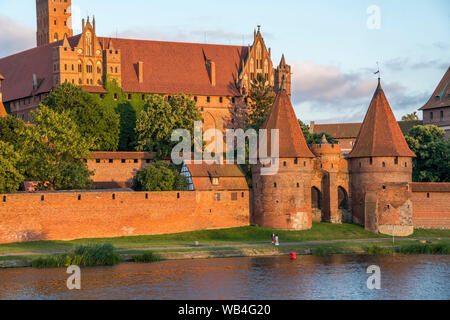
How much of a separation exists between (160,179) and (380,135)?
592 inches

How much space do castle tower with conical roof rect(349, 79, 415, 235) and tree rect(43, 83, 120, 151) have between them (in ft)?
65.9

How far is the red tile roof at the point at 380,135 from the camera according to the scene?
180 ft

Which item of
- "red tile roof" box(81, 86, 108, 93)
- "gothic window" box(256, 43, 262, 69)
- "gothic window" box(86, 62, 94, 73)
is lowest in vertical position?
"red tile roof" box(81, 86, 108, 93)

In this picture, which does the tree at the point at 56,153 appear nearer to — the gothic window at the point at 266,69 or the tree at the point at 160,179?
the tree at the point at 160,179

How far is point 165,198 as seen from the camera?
51.6m

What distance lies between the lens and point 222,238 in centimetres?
5094

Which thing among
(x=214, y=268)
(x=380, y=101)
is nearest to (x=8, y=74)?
(x=380, y=101)

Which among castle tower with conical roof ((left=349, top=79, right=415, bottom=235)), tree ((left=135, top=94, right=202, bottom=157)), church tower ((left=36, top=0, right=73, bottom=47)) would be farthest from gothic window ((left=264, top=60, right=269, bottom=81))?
church tower ((left=36, top=0, right=73, bottom=47))

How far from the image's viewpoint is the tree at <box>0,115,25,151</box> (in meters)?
55.6

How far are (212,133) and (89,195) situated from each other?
2791 centimetres

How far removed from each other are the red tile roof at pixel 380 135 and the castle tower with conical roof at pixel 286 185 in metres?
4.19

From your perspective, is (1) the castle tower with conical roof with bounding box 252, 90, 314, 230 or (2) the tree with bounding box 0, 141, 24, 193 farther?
(1) the castle tower with conical roof with bounding box 252, 90, 314, 230

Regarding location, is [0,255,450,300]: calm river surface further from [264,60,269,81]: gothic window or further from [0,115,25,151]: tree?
[264,60,269,81]: gothic window

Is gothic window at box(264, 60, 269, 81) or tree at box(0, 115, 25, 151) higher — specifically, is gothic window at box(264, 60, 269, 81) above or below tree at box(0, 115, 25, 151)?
above
